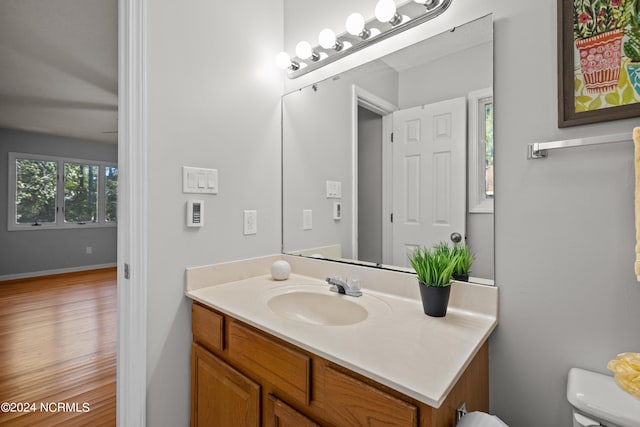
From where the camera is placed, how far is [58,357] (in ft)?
7.76

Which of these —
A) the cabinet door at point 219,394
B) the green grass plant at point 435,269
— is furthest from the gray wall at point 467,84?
the cabinet door at point 219,394

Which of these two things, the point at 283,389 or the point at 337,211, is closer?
the point at 283,389

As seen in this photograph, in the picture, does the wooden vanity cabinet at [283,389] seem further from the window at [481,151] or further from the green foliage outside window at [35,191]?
the green foliage outside window at [35,191]

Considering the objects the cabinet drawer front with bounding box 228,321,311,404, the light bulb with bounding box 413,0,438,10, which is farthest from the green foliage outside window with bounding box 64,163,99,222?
the light bulb with bounding box 413,0,438,10

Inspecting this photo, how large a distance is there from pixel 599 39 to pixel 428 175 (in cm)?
60

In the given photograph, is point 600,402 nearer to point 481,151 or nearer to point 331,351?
point 331,351

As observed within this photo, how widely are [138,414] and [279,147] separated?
1.36m

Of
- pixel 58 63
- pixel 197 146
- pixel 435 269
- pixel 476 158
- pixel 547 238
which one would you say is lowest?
pixel 435 269

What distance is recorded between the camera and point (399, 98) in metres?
1.30

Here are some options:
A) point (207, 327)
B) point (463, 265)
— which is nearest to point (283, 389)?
point (207, 327)

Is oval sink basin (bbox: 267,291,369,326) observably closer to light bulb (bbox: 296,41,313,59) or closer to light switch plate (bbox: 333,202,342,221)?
light switch plate (bbox: 333,202,342,221)

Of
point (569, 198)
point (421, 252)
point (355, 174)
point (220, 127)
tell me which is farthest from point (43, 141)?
point (569, 198)

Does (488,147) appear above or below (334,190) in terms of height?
above

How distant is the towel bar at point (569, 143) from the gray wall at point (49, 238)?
6889 mm
